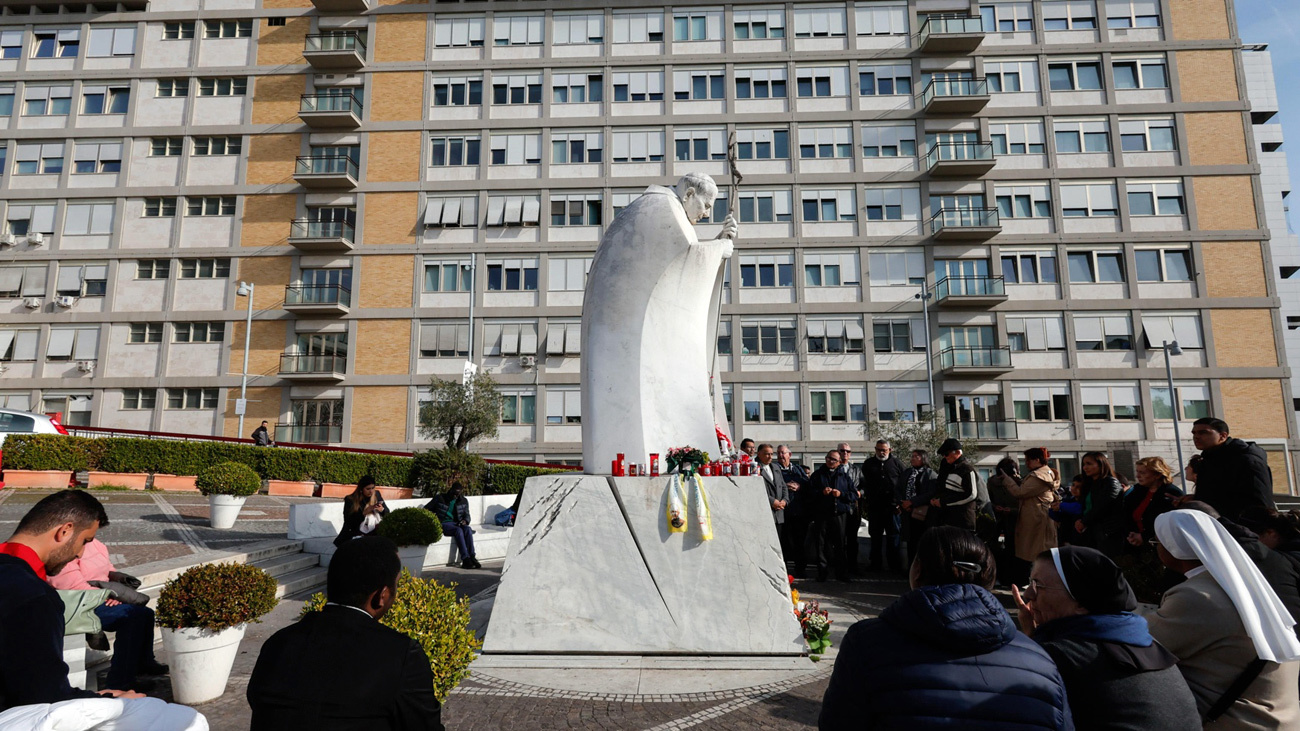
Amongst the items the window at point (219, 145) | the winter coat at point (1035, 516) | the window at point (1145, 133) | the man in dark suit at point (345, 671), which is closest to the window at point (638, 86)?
the window at point (219, 145)

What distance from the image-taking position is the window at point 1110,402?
1242 inches

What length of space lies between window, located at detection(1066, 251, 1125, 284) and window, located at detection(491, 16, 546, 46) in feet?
89.0

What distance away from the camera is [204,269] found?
111ft

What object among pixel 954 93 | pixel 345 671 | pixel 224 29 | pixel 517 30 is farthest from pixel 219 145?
pixel 345 671

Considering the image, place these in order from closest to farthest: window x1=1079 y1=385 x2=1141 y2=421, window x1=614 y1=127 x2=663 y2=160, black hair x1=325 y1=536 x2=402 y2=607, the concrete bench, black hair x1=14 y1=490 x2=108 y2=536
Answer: black hair x1=325 y1=536 x2=402 y2=607, black hair x1=14 y1=490 x2=108 y2=536, the concrete bench, window x1=1079 y1=385 x2=1141 y2=421, window x1=614 y1=127 x2=663 y2=160

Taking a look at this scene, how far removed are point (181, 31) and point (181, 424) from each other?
1939 cm

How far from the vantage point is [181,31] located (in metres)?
35.6

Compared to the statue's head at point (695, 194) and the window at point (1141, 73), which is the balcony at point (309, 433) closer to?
the statue's head at point (695, 194)

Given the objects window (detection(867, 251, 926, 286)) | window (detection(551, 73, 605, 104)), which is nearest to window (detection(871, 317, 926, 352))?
window (detection(867, 251, 926, 286))

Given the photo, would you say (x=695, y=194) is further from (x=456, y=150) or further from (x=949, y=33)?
(x=949, y=33)

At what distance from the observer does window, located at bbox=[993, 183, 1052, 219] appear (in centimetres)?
3338

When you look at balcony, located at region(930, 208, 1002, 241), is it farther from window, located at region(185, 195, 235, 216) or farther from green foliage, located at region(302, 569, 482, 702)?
window, located at region(185, 195, 235, 216)

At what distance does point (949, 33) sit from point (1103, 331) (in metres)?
15.3

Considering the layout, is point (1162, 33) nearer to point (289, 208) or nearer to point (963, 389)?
point (963, 389)
